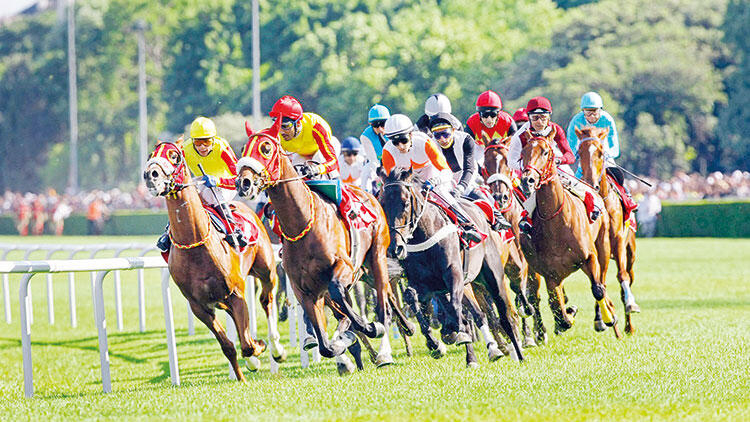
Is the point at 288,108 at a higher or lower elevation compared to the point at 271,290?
higher

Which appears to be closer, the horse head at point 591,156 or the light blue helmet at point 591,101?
the horse head at point 591,156

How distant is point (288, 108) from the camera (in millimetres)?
9664

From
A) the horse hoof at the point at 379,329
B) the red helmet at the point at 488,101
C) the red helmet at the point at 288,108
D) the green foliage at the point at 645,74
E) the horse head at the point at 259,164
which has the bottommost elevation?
the horse hoof at the point at 379,329

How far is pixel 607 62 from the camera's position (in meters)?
50.2

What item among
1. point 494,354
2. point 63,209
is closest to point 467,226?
point 494,354

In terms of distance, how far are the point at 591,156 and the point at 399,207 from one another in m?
3.27

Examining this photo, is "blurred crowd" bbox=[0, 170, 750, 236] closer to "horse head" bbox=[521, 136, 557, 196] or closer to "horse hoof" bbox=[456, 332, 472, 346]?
"horse head" bbox=[521, 136, 557, 196]

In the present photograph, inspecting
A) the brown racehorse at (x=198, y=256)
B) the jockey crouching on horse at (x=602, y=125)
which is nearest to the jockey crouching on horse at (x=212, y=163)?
the brown racehorse at (x=198, y=256)

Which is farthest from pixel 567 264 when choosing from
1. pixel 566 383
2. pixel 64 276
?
pixel 64 276

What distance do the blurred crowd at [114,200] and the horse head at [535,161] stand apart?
2745 centimetres

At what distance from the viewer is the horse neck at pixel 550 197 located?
1051 centimetres

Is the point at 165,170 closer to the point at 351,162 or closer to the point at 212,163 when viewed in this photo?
the point at 212,163

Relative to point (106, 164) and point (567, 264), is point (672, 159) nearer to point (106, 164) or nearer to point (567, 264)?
point (106, 164)

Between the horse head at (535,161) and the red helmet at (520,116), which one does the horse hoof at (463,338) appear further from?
the red helmet at (520,116)
